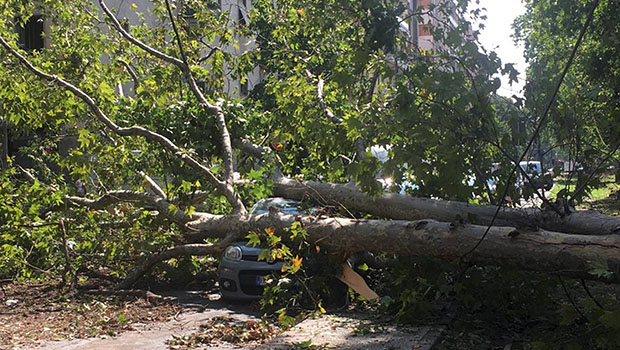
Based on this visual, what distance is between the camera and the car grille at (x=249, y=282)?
9.05 meters

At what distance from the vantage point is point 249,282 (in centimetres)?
907

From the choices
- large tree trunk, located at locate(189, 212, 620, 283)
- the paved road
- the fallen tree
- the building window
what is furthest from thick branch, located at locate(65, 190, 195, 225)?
the building window

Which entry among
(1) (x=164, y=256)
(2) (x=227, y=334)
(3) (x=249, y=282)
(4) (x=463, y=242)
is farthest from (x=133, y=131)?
(4) (x=463, y=242)

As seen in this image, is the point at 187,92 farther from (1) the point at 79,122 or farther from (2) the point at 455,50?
(2) the point at 455,50

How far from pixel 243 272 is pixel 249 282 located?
0.47ft

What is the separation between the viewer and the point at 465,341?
22.2ft

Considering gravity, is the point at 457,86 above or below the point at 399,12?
below

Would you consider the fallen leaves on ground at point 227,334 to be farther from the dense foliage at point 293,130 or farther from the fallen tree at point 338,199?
the fallen tree at point 338,199

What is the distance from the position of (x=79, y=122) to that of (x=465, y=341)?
7.92 m

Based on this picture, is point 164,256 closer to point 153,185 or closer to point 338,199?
point 153,185

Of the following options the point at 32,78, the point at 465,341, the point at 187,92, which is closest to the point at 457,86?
the point at 465,341

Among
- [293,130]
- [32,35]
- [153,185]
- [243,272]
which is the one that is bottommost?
[243,272]

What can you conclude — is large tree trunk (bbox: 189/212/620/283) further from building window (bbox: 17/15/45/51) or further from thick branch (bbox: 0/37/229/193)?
building window (bbox: 17/15/45/51)

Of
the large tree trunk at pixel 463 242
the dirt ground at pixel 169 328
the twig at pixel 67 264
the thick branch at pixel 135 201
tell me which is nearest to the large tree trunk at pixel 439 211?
the large tree trunk at pixel 463 242
